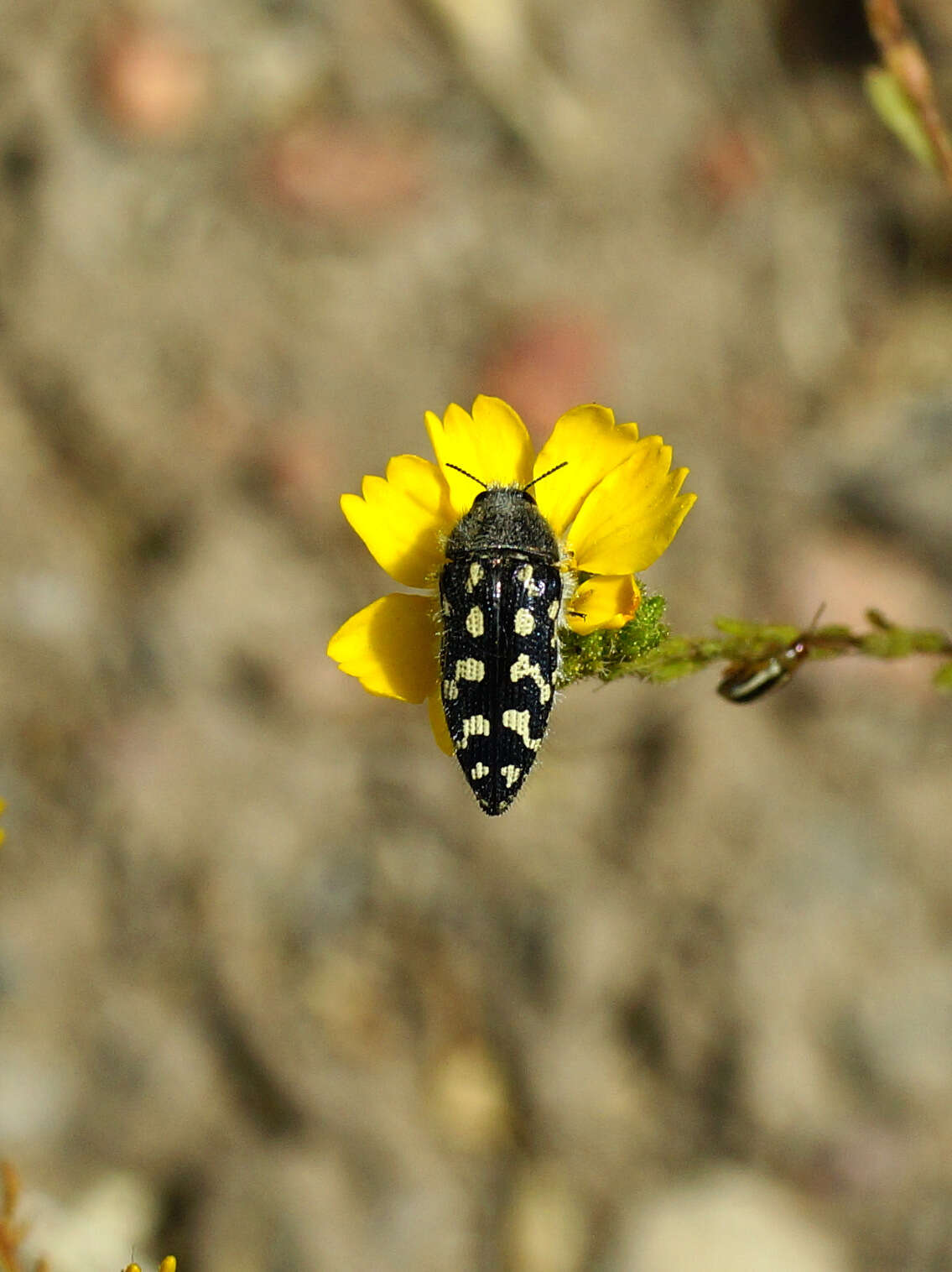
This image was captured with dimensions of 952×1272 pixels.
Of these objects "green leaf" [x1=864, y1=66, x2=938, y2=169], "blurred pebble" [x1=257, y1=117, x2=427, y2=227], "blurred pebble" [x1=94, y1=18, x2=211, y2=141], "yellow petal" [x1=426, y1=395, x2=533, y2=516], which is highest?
"blurred pebble" [x1=94, y1=18, x2=211, y2=141]

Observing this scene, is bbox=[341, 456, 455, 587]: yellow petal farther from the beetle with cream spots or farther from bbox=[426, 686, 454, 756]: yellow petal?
bbox=[426, 686, 454, 756]: yellow petal

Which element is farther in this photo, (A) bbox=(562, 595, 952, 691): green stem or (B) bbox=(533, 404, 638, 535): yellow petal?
(B) bbox=(533, 404, 638, 535): yellow petal

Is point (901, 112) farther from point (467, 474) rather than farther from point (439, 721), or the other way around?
point (439, 721)

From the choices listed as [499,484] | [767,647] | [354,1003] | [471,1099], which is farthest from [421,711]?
[767,647]

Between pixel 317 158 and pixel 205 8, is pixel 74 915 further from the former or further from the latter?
pixel 205 8

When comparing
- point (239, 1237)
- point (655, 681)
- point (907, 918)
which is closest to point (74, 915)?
point (239, 1237)

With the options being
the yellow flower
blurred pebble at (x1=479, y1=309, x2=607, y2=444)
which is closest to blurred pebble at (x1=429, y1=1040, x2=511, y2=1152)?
blurred pebble at (x1=479, y1=309, x2=607, y2=444)

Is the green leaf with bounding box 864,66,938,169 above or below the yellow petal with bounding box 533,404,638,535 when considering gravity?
above

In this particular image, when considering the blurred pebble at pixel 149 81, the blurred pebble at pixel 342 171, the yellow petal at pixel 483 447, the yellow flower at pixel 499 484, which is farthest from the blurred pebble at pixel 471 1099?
the blurred pebble at pixel 149 81

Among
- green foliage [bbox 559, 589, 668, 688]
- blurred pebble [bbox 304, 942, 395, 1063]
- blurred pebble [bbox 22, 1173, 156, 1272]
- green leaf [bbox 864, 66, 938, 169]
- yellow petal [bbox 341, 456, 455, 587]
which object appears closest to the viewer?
green foliage [bbox 559, 589, 668, 688]
